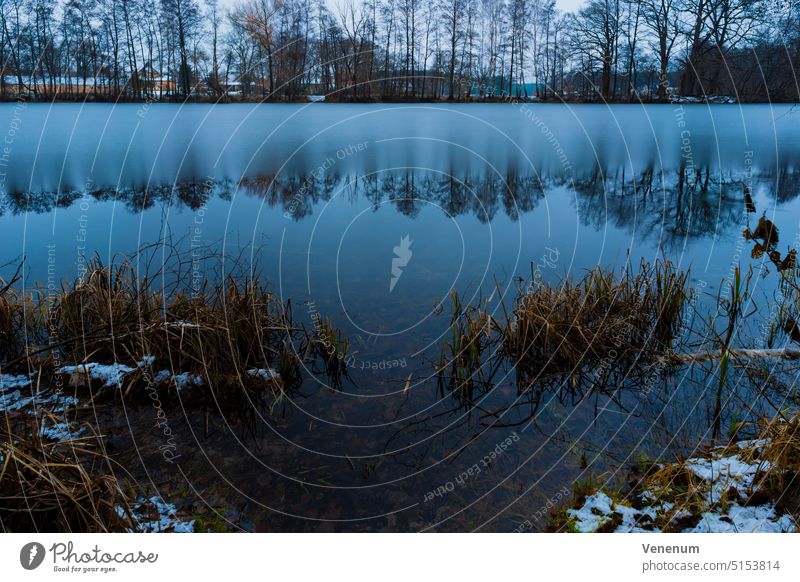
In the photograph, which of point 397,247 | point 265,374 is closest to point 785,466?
point 265,374

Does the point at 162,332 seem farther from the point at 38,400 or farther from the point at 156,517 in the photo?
the point at 156,517

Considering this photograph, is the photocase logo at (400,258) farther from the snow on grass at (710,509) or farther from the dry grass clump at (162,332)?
the snow on grass at (710,509)

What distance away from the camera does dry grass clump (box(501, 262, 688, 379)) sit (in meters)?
6.27

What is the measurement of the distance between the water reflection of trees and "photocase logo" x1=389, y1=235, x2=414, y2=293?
1.96 m

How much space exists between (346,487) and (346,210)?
31.0 ft

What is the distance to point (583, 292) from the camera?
23.3 ft

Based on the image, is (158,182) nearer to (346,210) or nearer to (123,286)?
(346,210)

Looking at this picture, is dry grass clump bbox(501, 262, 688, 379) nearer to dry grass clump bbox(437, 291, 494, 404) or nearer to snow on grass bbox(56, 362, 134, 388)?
dry grass clump bbox(437, 291, 494, 404)

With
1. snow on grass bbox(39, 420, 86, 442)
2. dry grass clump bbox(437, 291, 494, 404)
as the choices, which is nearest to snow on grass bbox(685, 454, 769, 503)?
dry grass clump bbox(437, 291, 494, 404)
